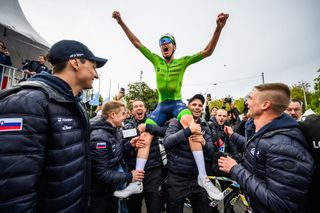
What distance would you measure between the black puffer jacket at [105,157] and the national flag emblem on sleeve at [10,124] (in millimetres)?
1127

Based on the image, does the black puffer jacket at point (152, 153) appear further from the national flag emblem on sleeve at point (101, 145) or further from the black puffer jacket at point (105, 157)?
the national flag emblem on sleeve at point (101, 145)

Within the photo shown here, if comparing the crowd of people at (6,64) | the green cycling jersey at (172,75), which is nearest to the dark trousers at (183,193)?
the green cycling jersey at (172,75)

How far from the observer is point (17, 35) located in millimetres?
8422

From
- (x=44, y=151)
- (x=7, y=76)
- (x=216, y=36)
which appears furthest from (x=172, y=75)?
(x=7, y=76)

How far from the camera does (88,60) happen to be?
1.80 meters

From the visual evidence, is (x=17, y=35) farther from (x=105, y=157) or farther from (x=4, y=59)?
(x=105, y=157)

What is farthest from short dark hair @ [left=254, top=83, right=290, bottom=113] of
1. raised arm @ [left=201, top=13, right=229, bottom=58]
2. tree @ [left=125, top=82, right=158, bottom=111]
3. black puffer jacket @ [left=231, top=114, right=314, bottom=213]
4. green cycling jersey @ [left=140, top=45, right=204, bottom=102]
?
tree @ [left=125, top=82, right=158, bottom=111]

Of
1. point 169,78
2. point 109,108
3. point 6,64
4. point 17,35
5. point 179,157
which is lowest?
point 179,157

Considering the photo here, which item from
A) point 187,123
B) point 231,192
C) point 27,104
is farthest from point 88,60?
point 231,192

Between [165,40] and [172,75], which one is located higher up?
[165,40]

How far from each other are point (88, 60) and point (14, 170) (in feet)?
3.88

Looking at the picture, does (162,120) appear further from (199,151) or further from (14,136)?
(14,136)

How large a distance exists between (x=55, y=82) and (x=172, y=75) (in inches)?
75.7

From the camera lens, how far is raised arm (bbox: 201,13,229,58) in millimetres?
2543
